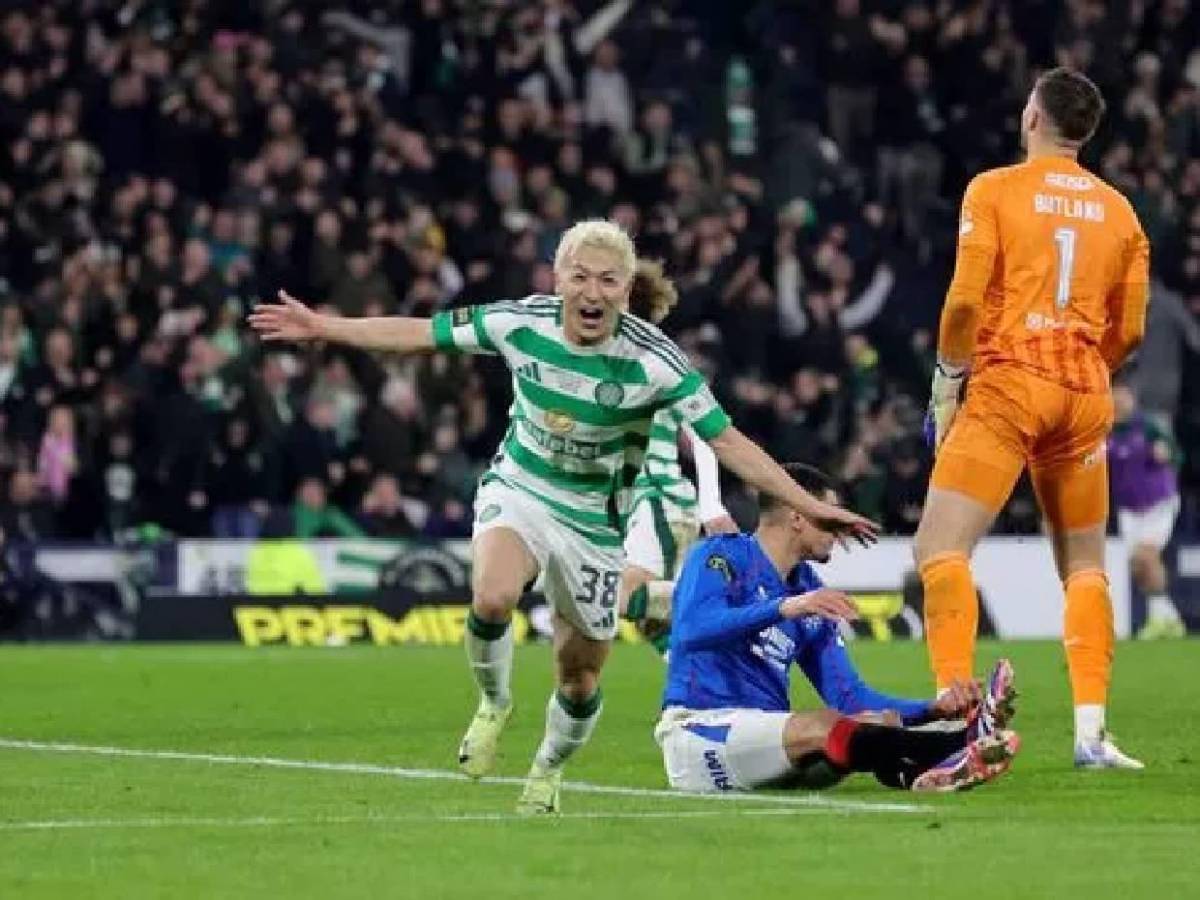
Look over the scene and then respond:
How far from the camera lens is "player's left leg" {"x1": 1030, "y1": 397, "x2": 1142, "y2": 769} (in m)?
12.8

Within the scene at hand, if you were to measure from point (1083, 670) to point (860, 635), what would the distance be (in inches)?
519

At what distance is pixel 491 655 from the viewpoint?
37.4 ft

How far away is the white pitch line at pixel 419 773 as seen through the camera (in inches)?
442

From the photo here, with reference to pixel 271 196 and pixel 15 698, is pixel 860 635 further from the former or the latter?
pixel 15 698

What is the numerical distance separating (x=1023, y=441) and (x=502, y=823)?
10.0 ft

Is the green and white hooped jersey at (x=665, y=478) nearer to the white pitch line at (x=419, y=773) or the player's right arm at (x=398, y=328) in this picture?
the white pitch line at (x=419, y=773)

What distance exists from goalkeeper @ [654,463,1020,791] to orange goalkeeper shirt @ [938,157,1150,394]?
3.16 ft

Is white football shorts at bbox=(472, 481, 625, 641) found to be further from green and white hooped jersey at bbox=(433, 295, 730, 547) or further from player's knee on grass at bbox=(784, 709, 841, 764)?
player's knee on grass at bbox=(784, 709, 841, 764)

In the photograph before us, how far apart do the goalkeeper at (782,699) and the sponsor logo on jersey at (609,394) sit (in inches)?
34.7

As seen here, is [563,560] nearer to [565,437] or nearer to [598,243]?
[565,437]

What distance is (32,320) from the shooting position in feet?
86.5

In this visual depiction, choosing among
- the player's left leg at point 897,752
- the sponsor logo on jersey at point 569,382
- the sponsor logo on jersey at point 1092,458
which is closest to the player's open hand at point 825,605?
the player's left leg at point 897,752

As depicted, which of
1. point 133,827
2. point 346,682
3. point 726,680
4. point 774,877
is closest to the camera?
point 774,877

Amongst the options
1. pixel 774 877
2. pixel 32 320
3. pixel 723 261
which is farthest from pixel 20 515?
pixel 774 877
